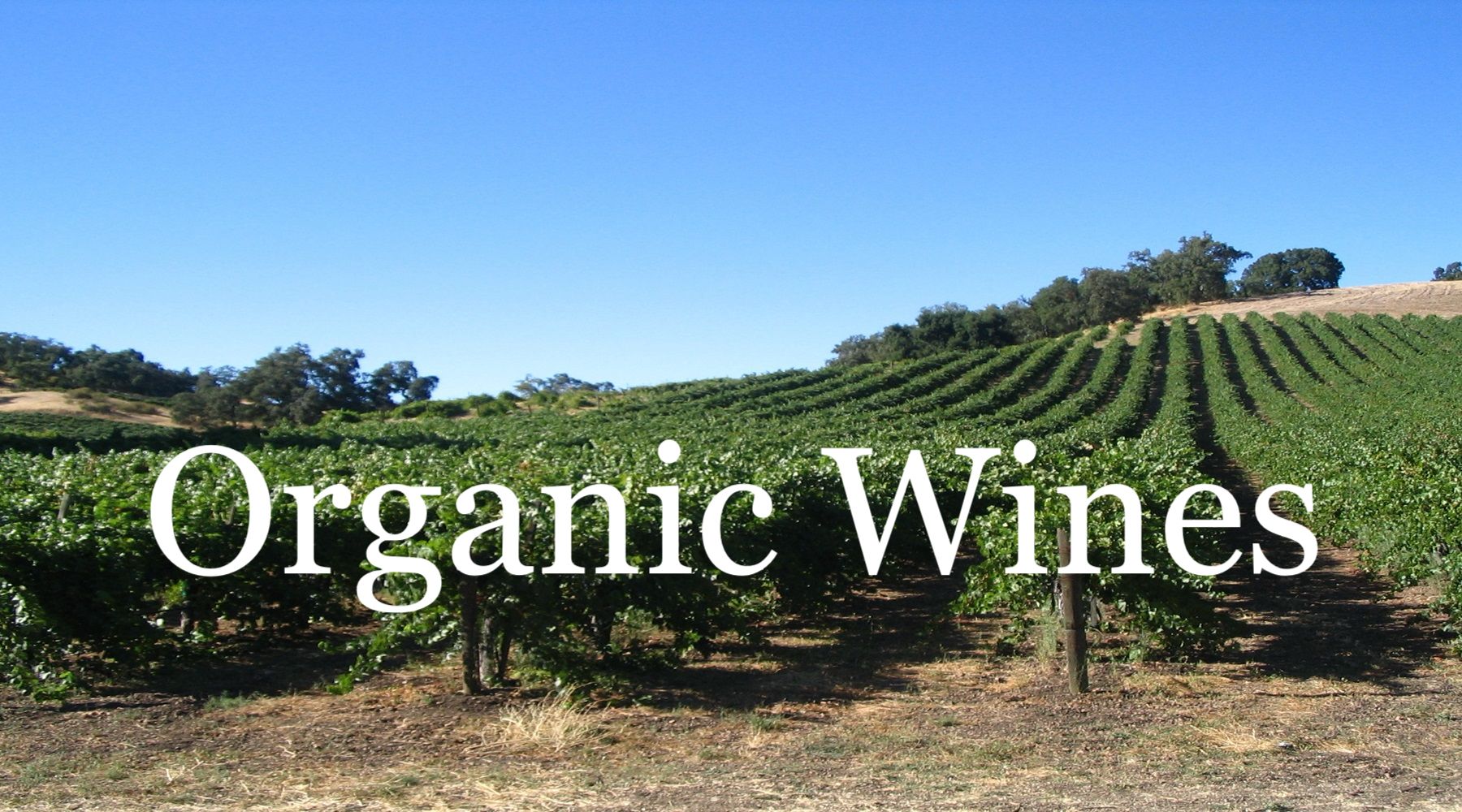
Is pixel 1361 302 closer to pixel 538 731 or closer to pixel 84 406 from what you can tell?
pixel 84 406

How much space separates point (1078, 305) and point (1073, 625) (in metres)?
95.4

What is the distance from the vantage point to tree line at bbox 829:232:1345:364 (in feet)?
279

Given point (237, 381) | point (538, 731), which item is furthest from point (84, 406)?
point (538, 731)

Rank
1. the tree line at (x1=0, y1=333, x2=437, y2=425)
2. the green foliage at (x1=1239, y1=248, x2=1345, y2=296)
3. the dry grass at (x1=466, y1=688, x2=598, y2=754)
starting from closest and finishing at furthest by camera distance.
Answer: the dry grass at (x1=466, y1=688, x2=598, y2=754)
the tree line at (x1=0, y1=333, x2=437, y2=425)
the green foliage at (x1=1239, y1=248, x2=1345, y2=296)

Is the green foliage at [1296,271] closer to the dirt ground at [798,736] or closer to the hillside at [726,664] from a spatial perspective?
the hillside at [726,664]

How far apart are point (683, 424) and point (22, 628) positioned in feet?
86.0

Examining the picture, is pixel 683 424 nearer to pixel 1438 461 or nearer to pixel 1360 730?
pixel 1438 461

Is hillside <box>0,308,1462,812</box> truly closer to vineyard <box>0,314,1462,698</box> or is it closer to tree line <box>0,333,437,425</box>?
vineyard <box>0,314,1462,698</box>

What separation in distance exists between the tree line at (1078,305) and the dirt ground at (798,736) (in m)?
74.9

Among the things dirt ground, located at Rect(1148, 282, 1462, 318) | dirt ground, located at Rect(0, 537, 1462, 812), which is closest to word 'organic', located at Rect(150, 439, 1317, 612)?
dirt ground, located at Rect(0, 537, 1462, 812)

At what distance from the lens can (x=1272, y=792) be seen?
5.65 m

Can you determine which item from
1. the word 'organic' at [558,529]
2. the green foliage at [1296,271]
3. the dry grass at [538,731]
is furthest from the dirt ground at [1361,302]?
the dry grass at [538,731]

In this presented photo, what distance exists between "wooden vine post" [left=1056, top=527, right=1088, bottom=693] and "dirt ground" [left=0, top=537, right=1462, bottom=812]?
0.20m

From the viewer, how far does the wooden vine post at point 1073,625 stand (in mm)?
8070
